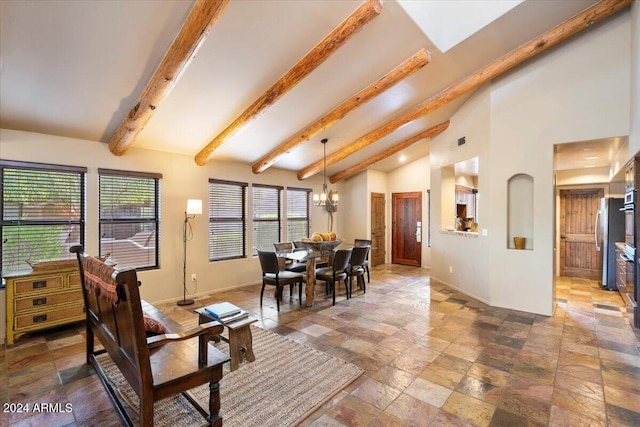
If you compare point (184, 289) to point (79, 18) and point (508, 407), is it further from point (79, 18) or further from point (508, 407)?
point (508, 407)

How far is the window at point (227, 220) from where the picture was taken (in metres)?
5.70

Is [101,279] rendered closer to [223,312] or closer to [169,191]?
[223,312]

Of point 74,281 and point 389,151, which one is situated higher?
point 389,151

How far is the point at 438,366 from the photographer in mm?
2881

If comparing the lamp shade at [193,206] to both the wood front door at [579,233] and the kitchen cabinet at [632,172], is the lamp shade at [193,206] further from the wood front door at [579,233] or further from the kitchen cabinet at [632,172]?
the wood front door at [579,233]

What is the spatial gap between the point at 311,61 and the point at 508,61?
278 cm

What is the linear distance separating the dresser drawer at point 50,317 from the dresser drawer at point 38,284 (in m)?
0.28

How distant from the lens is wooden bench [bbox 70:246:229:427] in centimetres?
166

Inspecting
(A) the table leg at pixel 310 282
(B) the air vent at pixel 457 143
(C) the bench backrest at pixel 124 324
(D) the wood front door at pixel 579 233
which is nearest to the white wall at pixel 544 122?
(B) the air vent at pixel 457 143

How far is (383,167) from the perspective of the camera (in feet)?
27.9

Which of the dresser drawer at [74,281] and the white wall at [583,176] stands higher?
the white wall at [583,176]

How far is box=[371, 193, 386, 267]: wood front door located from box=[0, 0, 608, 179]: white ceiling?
150 inches

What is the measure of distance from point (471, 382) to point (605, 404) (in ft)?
3.09

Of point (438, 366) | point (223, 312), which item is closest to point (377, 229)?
point (438, 366)
